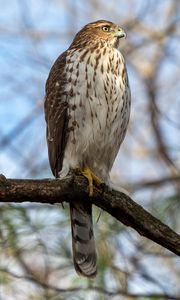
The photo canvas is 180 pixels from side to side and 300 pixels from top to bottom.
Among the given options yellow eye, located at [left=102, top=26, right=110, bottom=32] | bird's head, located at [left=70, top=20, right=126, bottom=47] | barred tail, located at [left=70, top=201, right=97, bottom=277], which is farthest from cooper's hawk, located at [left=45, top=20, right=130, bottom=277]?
yellow eye, located at [left=102, top=26, right=110, bottom=32]

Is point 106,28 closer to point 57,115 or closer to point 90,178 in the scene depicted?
point 57,115

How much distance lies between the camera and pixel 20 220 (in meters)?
4.75

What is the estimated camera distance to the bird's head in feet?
17.0

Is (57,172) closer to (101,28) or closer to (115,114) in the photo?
(115,114)

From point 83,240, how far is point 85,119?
2.51 ft

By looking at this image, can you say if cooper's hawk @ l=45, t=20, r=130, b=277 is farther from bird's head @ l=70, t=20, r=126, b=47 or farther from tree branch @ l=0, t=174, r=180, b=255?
tree branch @ l=0, t=174, r=180, b=255

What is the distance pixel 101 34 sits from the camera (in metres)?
5.28

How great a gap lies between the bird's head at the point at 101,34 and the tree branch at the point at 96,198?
1352 mm

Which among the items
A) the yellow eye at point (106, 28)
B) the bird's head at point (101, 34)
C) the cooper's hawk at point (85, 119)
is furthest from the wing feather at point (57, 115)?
the yellow eye at point (106, 28)

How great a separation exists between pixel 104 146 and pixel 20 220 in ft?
2.16

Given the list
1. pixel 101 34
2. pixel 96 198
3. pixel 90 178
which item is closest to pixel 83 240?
pixel 90 178

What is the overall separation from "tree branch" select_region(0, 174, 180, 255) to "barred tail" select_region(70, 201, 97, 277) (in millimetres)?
589

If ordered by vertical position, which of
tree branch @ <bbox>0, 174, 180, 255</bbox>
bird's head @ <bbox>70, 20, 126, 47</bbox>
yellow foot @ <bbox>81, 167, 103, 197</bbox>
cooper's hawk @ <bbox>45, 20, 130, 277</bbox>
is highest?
bird's head @ <bbox>70, 20, 126, 47</bbox>

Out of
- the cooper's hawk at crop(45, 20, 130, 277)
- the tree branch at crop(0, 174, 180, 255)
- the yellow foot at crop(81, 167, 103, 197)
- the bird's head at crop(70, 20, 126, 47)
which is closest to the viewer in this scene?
the tree branch at crop(0, 174, 180, 255)
